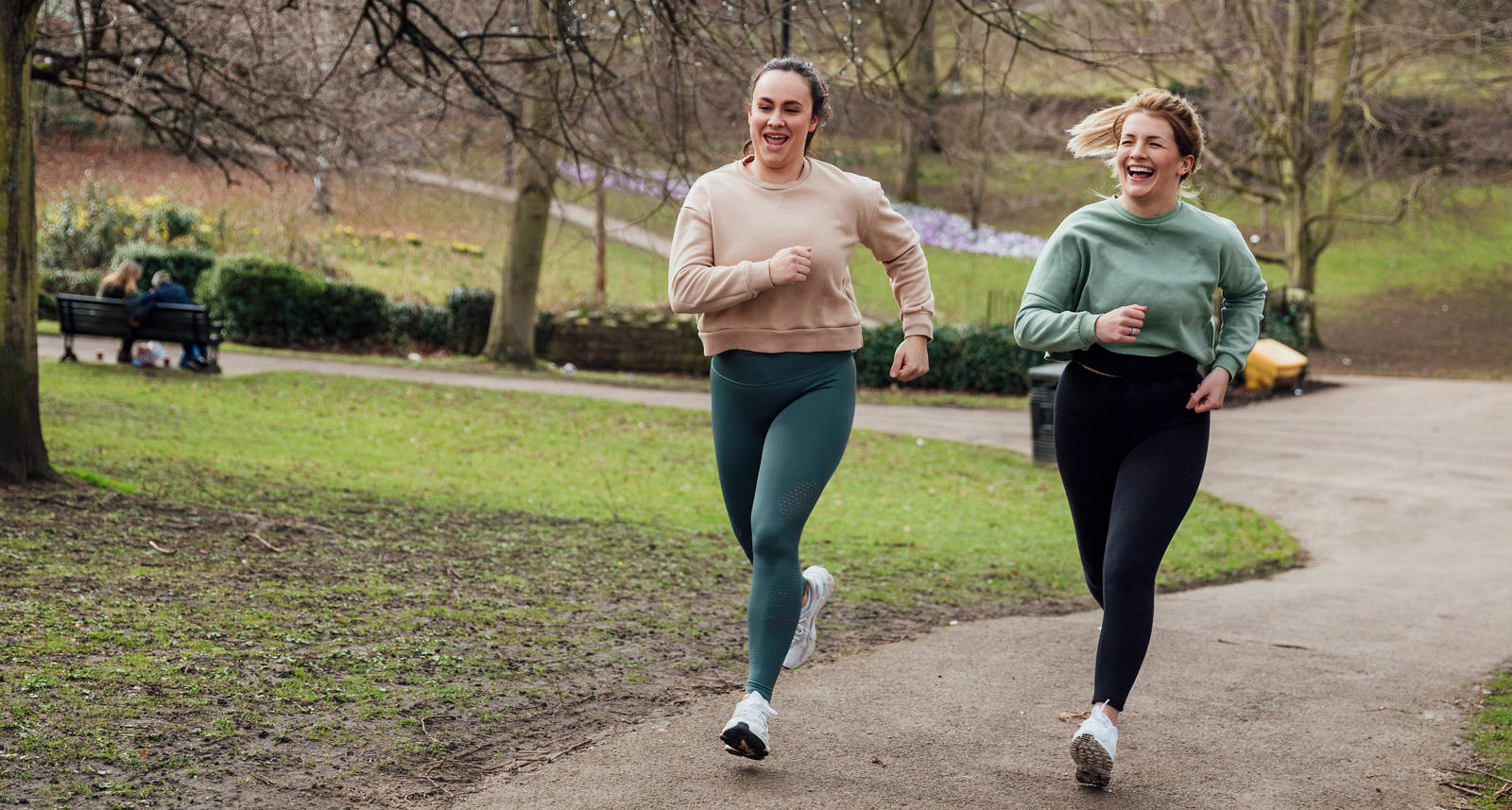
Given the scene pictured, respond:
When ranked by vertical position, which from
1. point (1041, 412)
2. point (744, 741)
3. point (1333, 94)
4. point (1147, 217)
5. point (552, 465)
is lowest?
point (552, 465)

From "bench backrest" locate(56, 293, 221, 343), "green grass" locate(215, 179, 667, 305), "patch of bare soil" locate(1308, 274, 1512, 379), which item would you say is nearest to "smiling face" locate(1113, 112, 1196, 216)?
"bench backrest" locate(56, 293, 221, 343)

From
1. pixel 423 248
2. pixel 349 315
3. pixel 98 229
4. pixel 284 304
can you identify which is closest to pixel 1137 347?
pixel 284 304

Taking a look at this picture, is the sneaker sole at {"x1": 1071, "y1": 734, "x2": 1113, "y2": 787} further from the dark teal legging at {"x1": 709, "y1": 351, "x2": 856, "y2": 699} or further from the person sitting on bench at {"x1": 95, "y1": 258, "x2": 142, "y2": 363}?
the person sitting on bench at {"x1": 95, "y1": 258, "x2": 142, "y2": 363}

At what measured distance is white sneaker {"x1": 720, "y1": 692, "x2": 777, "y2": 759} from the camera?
3580mm

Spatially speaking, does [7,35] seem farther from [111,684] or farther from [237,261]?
[237,261]

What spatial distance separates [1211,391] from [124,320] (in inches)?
595

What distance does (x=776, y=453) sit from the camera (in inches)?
149

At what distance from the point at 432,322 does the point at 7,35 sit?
16.2 metres

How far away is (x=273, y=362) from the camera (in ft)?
60.6

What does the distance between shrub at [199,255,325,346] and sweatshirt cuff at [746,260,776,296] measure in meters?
19.1

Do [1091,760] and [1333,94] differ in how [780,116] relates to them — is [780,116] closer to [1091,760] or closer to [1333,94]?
[1091,760]

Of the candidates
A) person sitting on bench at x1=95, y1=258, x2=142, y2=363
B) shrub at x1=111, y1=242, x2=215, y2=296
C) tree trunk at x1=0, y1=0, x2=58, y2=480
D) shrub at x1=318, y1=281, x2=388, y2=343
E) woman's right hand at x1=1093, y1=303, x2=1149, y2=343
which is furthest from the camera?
shrub at x1=111, y1=242, x2=215, y2=296

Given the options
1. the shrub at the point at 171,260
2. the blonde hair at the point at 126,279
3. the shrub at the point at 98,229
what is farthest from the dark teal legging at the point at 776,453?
the shrub at the point at 98,229

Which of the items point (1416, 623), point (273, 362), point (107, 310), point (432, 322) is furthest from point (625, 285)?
point (1416, 623)
